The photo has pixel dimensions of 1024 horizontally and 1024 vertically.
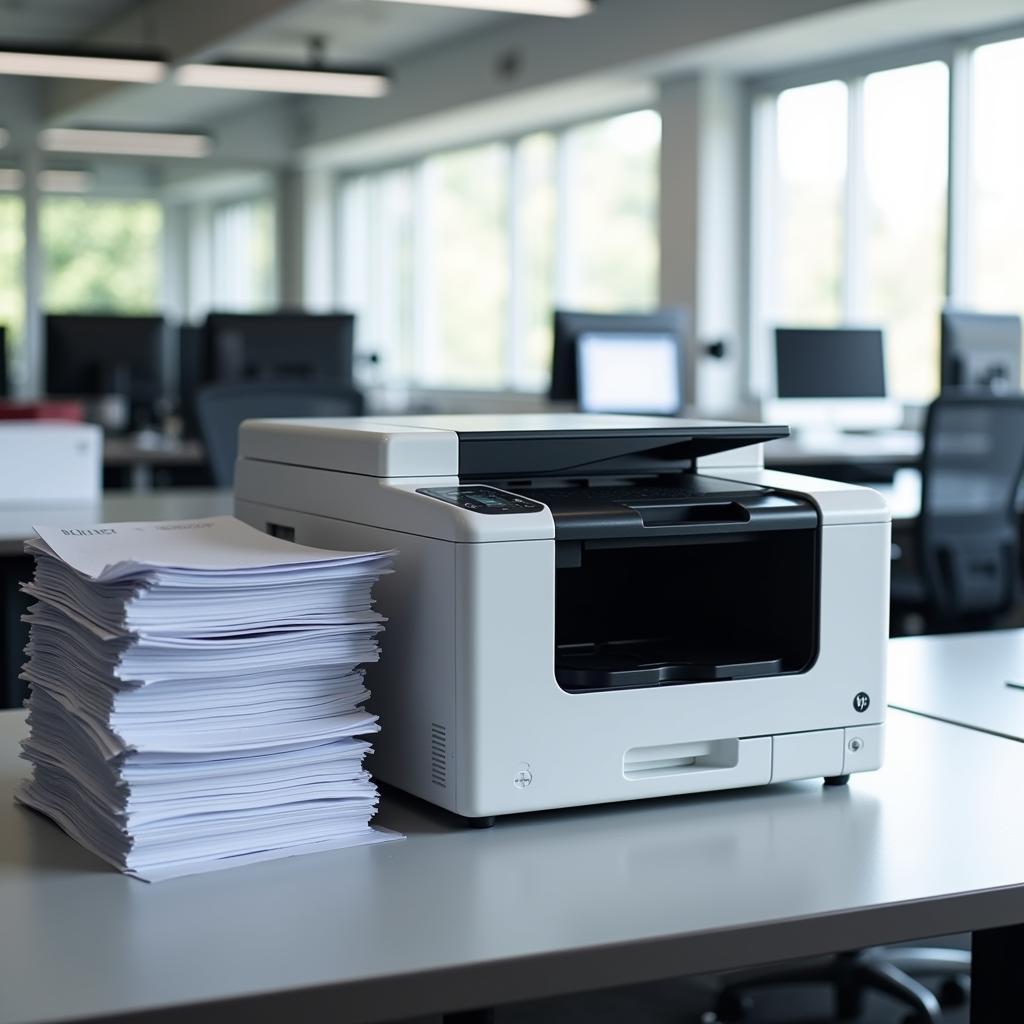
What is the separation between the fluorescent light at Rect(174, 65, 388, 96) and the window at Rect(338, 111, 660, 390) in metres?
1.60

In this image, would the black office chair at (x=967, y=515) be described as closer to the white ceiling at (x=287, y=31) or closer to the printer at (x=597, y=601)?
the printer at (x=597, y=601)

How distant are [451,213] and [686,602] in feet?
31.6

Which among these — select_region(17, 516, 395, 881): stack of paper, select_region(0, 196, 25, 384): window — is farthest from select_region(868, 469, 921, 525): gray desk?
select_region(0, 196, 25, 384): window

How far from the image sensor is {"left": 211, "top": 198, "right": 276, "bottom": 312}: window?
13.7 m

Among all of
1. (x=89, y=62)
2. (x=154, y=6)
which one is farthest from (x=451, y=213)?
(x=89, y=62)

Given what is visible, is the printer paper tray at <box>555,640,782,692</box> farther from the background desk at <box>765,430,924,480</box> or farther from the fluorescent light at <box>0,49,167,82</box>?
the fluorescent light at <box>0,49,167,82</box>

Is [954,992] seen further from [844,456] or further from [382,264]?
[382,264]

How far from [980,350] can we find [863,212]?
2.05m

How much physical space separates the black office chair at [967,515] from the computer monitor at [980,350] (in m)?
1.17

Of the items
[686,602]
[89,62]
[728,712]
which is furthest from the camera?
[89,62]

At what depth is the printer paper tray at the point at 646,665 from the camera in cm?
107

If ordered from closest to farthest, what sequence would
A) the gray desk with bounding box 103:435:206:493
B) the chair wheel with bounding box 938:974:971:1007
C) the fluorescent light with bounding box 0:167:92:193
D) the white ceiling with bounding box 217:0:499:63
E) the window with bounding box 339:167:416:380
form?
the chair wheel with bounding box 938:974:971:1007
the gray desk with bounding box 103:435:206:493
the white ceiling with bounding box 217:0:499:63
the window with bounding box 339:167:416:380
the fluorescent light with bounding box 0:167:92:193

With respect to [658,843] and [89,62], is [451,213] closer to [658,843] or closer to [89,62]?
[89,62]

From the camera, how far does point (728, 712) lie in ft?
3.62
